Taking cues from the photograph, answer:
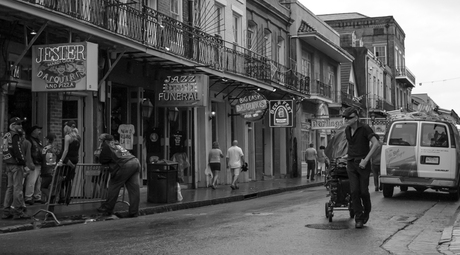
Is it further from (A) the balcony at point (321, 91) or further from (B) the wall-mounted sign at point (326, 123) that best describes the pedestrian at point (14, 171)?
(A) the balcony at point (321, 91)

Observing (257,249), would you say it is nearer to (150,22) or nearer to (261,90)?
(150,22)

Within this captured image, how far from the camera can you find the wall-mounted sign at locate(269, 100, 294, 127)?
27781 mm

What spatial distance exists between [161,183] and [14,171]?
13.4 feet

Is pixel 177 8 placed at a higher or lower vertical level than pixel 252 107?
higher

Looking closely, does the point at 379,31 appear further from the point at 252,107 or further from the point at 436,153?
the point at 436,153

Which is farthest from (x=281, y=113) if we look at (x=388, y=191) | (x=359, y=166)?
(x=359, y=166)

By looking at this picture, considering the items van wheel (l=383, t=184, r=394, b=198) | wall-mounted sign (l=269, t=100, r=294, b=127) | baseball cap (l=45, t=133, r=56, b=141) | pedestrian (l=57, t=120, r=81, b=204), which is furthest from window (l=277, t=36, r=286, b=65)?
pedestrian (l=57, t=120, r=81, b=204)

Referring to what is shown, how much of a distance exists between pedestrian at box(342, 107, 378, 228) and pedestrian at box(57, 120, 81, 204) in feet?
17.9

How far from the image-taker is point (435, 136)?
53.1 feet

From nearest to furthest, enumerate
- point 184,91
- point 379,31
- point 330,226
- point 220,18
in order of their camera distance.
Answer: point 330,226
point 184,91
point 220,18
point 379,31

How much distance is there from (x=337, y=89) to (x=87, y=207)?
30.4m

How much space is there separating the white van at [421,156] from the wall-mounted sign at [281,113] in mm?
11311

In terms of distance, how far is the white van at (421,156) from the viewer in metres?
16.0

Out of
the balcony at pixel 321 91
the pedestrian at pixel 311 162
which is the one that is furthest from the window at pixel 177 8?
the balcony at pixel 321 91
